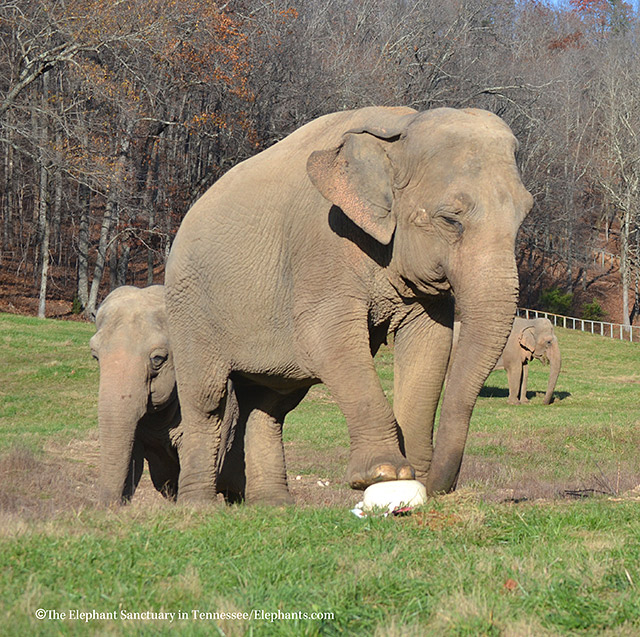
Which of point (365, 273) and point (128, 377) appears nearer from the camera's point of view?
point (365, 273)

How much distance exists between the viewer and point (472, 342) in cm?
594

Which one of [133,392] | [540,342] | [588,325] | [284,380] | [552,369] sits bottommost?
[588,325]

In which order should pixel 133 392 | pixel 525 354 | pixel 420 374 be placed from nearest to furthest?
1. pixel 420 374
2. pixel 133 392
3. pixel 525 354

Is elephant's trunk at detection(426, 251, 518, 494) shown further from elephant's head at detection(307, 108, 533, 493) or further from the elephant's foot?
the elephant's foot

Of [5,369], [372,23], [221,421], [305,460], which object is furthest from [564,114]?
[221,421]

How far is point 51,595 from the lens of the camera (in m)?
4.03

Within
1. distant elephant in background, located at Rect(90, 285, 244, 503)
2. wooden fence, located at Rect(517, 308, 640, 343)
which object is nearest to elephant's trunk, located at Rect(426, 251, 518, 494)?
distant elephant in background, located at Rect(90, 285, 244, 503)

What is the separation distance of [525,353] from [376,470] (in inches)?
833

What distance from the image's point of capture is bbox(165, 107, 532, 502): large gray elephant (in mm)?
5906

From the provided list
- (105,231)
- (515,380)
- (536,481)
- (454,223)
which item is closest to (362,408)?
(454,223)

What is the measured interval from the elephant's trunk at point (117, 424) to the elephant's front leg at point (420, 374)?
294 cm

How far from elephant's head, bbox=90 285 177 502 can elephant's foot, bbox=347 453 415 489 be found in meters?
3.00

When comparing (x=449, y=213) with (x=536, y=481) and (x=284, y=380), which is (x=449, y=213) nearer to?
(x=284, y=380)

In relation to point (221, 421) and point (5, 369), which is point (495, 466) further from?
point (5, 369)
